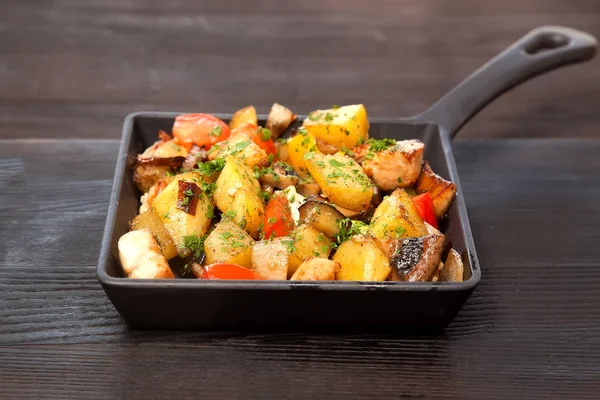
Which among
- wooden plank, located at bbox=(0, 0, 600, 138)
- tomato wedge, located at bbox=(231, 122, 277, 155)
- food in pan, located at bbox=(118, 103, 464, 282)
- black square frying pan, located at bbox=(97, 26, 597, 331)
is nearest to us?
black square frying pan, located at bbox=(97, 26, 597, 331)

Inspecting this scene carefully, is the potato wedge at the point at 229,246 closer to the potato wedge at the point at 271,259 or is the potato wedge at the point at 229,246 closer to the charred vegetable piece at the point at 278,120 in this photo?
the potato wedge at the point at 271,259

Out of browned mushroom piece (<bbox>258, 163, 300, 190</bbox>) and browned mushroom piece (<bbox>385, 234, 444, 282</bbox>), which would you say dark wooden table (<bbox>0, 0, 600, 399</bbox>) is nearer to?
browned mushroom piece (<bbox>385, 234, 444, 282</bbox>)

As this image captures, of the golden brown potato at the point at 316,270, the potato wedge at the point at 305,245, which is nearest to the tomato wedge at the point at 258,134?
the potato wedge at the point at 305,245

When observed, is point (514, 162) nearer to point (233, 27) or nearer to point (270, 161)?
point (270, 161)

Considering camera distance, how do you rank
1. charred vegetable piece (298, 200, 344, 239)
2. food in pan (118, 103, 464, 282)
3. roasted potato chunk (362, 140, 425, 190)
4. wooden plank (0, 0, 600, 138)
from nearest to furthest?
food in pan (118, 103, 464, 282) < charred vegetable piece (298, 200, 344, 239) < roasted potato chunk (362, 140, 425, 190) < wooden plank (0, 0, 600, 138)

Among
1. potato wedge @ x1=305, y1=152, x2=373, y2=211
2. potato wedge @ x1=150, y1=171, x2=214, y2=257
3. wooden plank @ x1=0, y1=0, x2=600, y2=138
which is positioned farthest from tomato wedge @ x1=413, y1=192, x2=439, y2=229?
wooden plank @ x1=0, y1=0, x2=600, y2=138

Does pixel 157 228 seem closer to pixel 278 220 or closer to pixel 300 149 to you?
pixel 278 220
